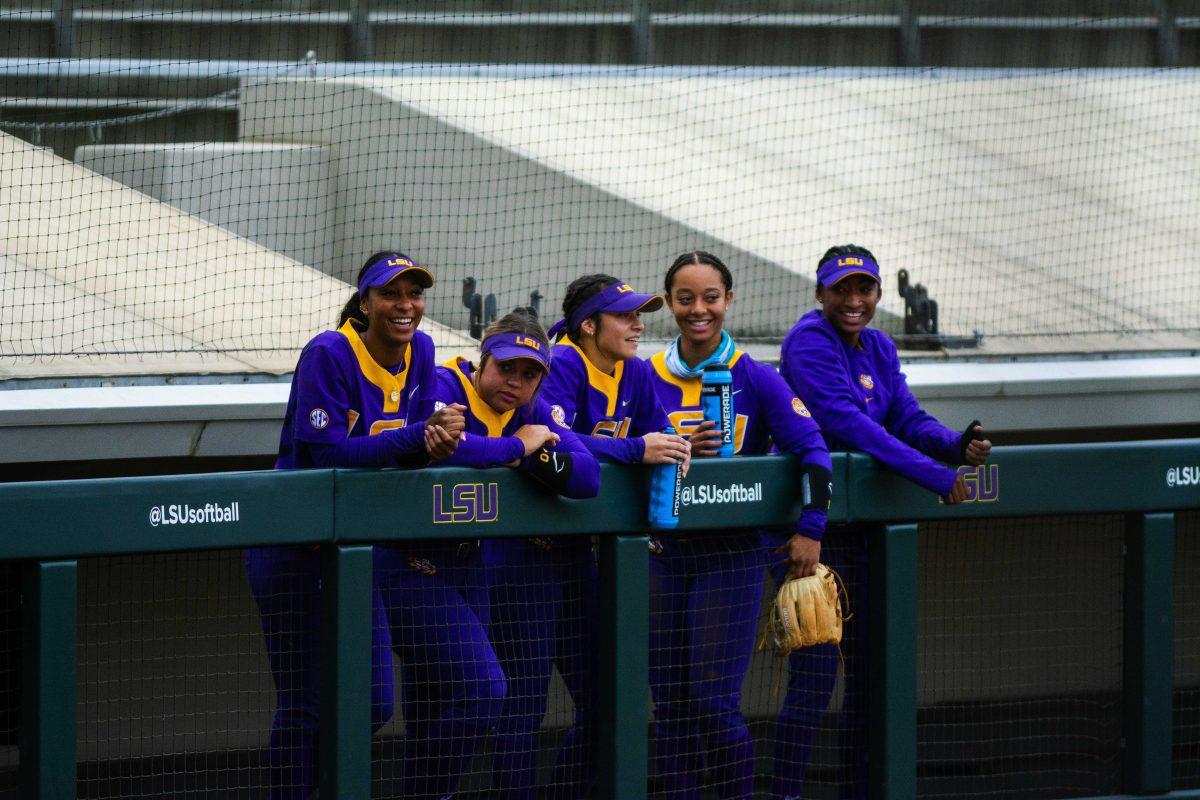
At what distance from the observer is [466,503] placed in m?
3.74

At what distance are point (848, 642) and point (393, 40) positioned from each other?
6903 mm

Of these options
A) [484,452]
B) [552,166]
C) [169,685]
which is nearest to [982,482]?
[484,452]

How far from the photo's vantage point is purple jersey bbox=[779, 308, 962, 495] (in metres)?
4.16

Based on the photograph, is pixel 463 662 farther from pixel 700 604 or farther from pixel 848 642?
pixel 848 642

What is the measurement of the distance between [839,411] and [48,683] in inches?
90.4

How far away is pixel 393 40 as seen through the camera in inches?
394

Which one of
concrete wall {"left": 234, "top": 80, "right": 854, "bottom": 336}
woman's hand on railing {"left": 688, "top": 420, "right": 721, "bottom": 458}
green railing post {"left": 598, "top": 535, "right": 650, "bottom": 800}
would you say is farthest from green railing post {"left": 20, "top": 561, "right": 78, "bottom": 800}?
concrete wall {"left": 234, "top": 80, "right": 854, "bottom": 336}

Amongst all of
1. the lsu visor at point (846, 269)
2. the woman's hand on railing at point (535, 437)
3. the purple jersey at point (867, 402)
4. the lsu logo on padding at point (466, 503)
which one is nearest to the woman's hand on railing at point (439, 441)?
the lsu logo on padding at point (466, 503)

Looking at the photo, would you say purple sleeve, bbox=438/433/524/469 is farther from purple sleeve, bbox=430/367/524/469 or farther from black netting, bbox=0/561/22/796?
black netting, bbox=0/561/22/796

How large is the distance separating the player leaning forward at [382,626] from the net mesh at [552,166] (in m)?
Answer: 1.98

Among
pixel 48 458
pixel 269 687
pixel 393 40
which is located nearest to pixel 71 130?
pixel 393 40

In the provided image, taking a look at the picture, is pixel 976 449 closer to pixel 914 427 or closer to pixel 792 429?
pixel 914 427

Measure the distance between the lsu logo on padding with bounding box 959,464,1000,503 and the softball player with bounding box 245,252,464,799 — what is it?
156 cm

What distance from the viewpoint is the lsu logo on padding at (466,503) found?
3713 millimetres
